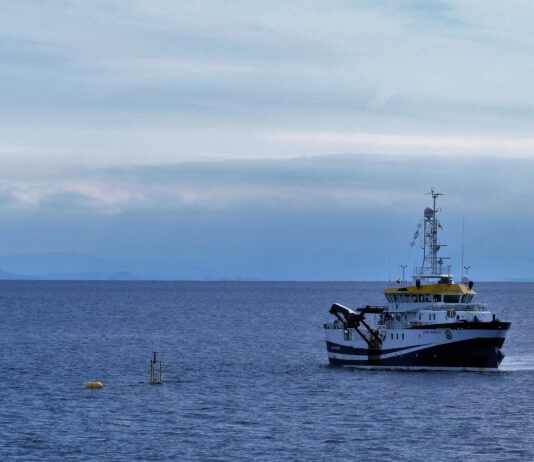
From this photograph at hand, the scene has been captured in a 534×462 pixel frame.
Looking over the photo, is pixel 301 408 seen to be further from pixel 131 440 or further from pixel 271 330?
pixel 271 330

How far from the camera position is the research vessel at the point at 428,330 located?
325 feet

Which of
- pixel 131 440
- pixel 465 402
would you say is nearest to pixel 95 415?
pixel 131 440

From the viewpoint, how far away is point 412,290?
104 m

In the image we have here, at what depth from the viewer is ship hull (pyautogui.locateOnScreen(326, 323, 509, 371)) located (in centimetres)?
9862

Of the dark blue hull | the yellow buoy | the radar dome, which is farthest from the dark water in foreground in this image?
the radar dome

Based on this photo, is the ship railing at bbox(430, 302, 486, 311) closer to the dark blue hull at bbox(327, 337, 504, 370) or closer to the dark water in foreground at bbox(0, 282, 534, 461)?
the dark blue hull at bbox(327, 337, 504, 370)

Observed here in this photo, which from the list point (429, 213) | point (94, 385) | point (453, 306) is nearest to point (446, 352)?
point (453, 306)

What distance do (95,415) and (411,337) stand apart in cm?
3337

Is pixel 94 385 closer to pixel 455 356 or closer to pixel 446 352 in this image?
pixel 446 352

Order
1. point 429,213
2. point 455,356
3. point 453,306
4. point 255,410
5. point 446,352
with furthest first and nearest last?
point 429,213
point 453,306
point 455,356
point 446,352
point 255,410

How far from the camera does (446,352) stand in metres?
99.9

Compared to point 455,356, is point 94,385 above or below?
below

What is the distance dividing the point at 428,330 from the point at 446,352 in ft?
9.10

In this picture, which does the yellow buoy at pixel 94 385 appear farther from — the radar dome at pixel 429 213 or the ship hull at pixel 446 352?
the radar dome at pixel 429 213
